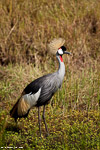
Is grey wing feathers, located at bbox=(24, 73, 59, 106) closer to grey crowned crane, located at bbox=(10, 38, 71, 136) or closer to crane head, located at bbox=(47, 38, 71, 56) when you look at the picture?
grey crowned crane, located at bbox=(10, 38, 71, 136)

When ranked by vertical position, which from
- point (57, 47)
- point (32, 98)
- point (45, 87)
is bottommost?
point (32, 98)

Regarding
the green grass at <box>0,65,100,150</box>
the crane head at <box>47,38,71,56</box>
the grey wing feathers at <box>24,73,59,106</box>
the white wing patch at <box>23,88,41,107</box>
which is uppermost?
the crane head at <box>47,38,71,56</box>

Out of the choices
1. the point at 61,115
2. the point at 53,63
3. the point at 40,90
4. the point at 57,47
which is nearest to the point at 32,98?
the point at 40,90

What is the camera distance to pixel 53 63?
6.41 meters

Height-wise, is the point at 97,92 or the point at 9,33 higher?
the point at 9,33

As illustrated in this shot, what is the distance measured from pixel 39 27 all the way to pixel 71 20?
725mm

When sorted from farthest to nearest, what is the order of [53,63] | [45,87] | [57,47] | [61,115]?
[53,63], [61,115], [57,47], [45,87]

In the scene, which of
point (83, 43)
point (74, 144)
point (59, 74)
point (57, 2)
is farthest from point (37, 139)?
point (57, 2)

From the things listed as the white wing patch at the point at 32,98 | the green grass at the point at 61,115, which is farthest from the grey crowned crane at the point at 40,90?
the green grass at the point at 61,115

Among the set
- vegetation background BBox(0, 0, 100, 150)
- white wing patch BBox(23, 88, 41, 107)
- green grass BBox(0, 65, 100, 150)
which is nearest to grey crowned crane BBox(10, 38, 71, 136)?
white wing patch BBox(23, 88, 41, 107)

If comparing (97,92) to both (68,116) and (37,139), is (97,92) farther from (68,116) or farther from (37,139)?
(37,139)

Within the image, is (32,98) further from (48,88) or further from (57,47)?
(57,47)

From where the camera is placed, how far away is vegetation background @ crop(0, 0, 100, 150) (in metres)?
4.39

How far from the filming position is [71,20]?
6.91m
